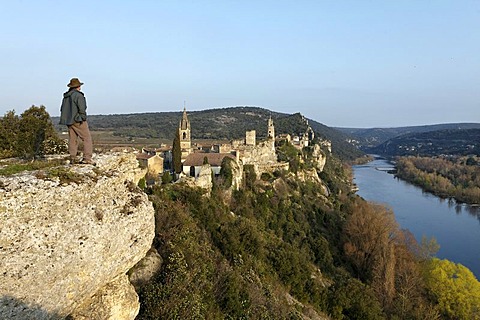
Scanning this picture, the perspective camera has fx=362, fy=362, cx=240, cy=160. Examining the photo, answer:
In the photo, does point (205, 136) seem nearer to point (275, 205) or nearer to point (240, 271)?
point (275, 205)

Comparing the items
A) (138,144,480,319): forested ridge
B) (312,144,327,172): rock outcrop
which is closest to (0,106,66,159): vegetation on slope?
(138,144,480,319): forested ridge

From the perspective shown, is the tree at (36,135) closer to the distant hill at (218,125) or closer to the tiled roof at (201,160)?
the tiled roof at (201,160)

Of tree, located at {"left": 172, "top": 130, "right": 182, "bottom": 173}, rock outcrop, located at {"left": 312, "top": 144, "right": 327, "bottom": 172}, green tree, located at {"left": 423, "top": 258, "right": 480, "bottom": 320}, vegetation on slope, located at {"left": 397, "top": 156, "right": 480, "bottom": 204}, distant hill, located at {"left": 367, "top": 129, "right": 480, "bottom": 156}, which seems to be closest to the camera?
green tree, located at {"left": 423, "top": 258, "right": 480, "bottom": 320}

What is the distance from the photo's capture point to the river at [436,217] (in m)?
35.3

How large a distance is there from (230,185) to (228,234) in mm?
8863

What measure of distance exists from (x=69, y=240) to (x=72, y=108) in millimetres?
2451

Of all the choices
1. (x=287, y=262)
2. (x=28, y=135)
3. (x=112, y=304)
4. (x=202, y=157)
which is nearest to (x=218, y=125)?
(x=202, y=157)

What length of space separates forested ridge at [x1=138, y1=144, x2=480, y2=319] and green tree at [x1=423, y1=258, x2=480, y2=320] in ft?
0.20

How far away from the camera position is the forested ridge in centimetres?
1080

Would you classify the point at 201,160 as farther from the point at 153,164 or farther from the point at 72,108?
the point at 72,108

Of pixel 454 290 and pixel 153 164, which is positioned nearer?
pixel 454 290

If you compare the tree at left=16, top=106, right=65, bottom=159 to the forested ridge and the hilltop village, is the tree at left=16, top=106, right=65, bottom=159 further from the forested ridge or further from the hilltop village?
the hilltop village

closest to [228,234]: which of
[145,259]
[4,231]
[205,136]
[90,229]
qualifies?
[145,259]

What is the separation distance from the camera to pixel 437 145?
416 ft
